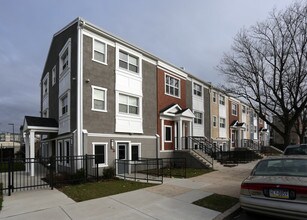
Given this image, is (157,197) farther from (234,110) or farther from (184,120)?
(234,110)

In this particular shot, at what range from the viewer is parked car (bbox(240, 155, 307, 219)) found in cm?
631

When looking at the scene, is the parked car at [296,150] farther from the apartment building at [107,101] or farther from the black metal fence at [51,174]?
the black metal fence at [51,174]

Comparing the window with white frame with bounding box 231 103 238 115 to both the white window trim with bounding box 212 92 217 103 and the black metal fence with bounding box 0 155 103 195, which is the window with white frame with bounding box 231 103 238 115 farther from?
the black metal fence with bounding box 0 155 103 195

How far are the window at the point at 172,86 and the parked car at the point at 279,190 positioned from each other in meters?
15.6

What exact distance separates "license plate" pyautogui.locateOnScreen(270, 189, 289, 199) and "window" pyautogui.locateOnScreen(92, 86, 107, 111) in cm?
1166

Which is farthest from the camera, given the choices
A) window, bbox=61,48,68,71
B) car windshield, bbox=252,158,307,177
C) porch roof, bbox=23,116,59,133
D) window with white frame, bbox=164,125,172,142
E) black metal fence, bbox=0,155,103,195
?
window with white frame, bbox=164,125,172,142

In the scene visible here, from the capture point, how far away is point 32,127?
17.1 metres

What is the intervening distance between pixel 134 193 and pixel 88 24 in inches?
411

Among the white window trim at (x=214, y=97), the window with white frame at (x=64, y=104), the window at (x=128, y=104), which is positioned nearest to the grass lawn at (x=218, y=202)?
the window at (x=128, y=104)

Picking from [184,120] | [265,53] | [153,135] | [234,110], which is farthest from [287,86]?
[234,110]

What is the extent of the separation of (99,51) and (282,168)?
12.7 meters

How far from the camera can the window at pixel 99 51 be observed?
16.9m

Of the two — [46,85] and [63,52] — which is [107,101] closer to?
[63,52]

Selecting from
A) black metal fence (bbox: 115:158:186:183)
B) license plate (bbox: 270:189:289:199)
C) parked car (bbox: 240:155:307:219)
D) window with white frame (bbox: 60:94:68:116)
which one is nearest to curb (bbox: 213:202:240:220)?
parked car (bbox: 240:155:307:219)
